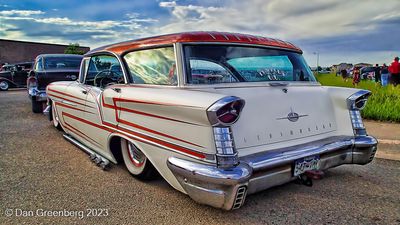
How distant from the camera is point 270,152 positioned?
279 cm

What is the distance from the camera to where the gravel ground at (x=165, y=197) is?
276 centimetres

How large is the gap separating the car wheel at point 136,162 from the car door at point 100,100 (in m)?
0.26

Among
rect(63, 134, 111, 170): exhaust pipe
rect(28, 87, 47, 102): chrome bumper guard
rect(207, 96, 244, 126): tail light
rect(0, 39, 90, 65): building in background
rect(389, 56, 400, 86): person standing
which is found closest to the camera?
rect(207, 96, 244, 126): tail light

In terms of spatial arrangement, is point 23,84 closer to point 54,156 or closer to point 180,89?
point 54,156

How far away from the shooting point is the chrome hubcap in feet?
11.5

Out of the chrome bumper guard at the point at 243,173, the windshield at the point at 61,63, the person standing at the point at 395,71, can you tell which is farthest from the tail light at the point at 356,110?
the person standing at the point at 395,71

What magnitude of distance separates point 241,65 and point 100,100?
1689 mm

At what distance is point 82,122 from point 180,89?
2.07 meters

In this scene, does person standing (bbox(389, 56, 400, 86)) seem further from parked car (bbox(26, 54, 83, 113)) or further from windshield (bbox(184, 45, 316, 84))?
parked car (bbox(26, 54, 83, 113))

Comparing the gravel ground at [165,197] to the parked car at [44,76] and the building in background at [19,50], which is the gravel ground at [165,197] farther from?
the building in background at [19,50]

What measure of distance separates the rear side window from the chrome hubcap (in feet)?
2.35

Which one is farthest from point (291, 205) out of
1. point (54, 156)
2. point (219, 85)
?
point (54, 156)

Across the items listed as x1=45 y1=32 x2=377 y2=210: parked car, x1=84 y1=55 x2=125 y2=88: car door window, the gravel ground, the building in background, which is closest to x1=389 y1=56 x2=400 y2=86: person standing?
the gravel ground

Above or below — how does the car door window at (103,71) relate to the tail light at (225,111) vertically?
above
